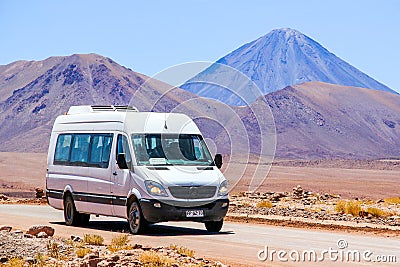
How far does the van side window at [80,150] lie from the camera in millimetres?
20258

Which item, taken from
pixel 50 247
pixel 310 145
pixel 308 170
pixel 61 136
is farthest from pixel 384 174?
pixel 50 247

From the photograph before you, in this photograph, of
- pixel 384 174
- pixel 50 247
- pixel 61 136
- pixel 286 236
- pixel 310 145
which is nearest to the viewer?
pixel 50 247

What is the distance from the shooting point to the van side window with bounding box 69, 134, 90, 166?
66.5ft

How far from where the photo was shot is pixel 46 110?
198 meters

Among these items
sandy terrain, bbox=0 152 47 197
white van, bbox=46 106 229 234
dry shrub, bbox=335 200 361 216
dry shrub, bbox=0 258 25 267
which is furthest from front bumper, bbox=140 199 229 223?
sandy terrain, bbox=0 152 47 197

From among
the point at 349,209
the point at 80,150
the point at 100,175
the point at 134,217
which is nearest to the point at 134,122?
the point at 100,175

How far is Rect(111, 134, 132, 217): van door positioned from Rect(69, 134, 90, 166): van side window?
1499mm

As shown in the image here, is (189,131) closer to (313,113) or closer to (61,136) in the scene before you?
(61,136)

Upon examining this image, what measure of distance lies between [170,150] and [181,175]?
38.9 inches

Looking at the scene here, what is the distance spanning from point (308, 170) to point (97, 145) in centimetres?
9912

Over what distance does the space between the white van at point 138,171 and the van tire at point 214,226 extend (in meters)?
0.02

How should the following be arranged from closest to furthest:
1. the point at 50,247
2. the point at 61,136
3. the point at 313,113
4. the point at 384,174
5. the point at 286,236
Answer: the point at 50,247, the point at 286,236, the point at 61,136, the point at 384,174, the point at 313,113

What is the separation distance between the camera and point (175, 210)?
17.8 metres

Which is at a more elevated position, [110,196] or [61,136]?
[61,136]
